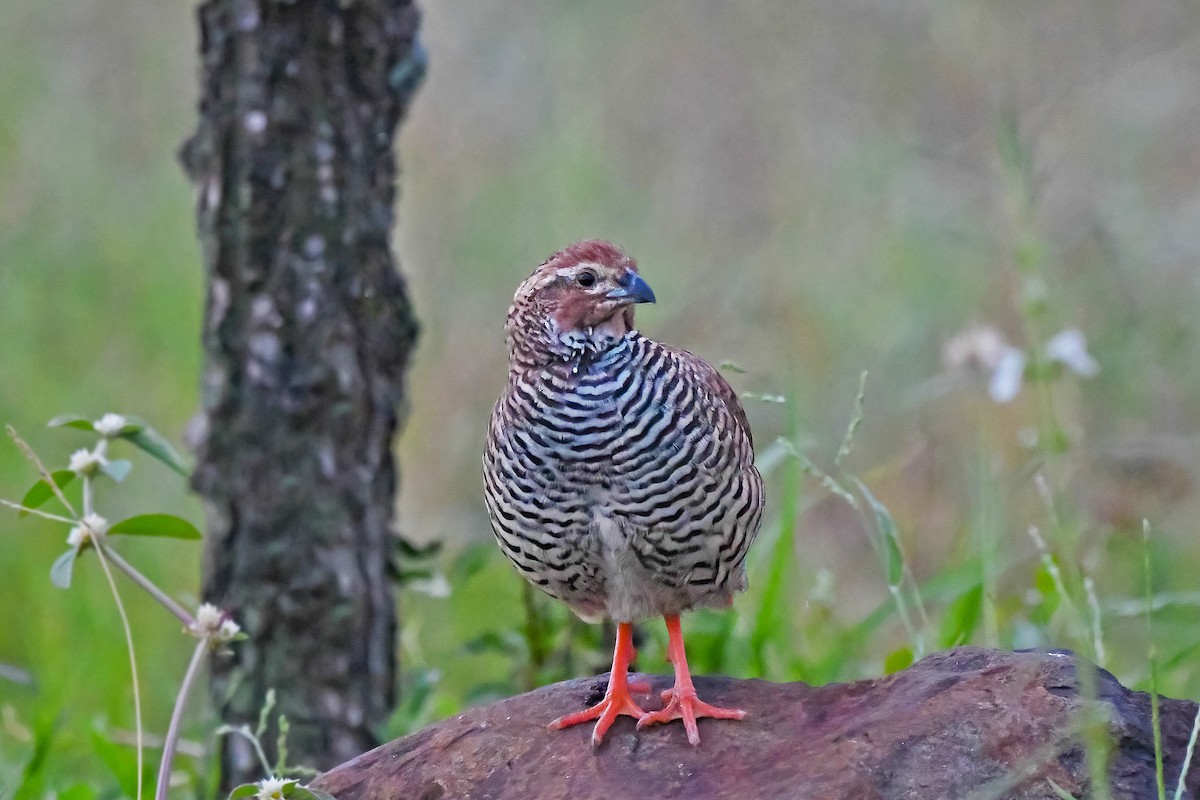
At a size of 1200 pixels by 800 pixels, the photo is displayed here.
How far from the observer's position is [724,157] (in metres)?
9.26

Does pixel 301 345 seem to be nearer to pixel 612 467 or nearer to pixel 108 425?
pixel 108 425

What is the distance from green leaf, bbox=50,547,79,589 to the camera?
3.35 meters

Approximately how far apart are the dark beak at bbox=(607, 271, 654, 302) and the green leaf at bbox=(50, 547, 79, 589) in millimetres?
1460

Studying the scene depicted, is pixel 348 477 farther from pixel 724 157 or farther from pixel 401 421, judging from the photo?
pixel 724 157

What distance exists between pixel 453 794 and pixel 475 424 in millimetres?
4401

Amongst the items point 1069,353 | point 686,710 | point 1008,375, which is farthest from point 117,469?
point 1069,353

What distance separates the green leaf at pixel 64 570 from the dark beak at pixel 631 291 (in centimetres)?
146

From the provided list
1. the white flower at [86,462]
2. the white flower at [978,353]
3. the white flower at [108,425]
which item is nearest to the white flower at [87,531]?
the white flower at [86,462]

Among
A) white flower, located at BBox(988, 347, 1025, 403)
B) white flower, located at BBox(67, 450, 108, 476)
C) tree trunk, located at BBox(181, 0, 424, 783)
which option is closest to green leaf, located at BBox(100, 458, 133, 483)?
white flower, located at BBox(67, 450, 108, 476)

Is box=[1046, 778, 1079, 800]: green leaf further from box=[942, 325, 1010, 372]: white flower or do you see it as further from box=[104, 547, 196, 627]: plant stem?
box=[942, 325, 1010, 372]: white flower

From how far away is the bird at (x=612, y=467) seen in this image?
11.6ft

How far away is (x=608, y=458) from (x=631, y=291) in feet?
1.50

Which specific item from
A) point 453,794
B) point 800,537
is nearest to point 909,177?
point 800,537

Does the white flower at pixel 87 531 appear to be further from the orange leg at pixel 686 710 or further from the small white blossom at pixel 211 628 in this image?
the orange leg at pixel 686 710
